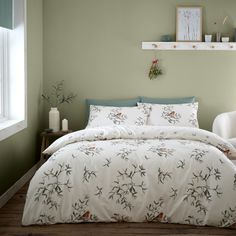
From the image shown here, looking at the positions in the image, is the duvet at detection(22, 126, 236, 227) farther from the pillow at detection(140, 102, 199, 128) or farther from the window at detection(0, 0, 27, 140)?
the pillow at detection(140, 102, 199, 128)

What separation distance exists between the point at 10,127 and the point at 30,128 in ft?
2.64

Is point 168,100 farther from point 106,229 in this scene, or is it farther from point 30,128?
point 106,229

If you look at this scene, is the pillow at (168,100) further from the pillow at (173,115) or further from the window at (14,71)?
the window at (14,71)

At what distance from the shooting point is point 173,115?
466 centimetres

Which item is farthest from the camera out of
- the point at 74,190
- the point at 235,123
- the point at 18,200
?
the point at 235,123

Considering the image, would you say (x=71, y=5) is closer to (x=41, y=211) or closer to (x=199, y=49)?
(x=199, y=49)

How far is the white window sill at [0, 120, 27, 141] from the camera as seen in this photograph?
3.57 metres

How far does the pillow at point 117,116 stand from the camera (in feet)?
15.1

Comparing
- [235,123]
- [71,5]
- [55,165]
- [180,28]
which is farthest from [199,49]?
[55,165]

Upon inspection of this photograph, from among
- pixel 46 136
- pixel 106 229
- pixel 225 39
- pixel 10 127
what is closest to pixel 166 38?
pixel 225 39

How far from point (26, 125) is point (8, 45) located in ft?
2.76

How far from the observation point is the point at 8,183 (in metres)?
3.85

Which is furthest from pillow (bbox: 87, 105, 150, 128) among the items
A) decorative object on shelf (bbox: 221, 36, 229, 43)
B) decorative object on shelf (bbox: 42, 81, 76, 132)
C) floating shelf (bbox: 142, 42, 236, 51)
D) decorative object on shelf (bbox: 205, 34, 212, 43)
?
decorative object on shelf (bbox: 221, 36, 229, 43)

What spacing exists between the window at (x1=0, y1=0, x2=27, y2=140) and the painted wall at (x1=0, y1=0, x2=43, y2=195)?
215 mm
